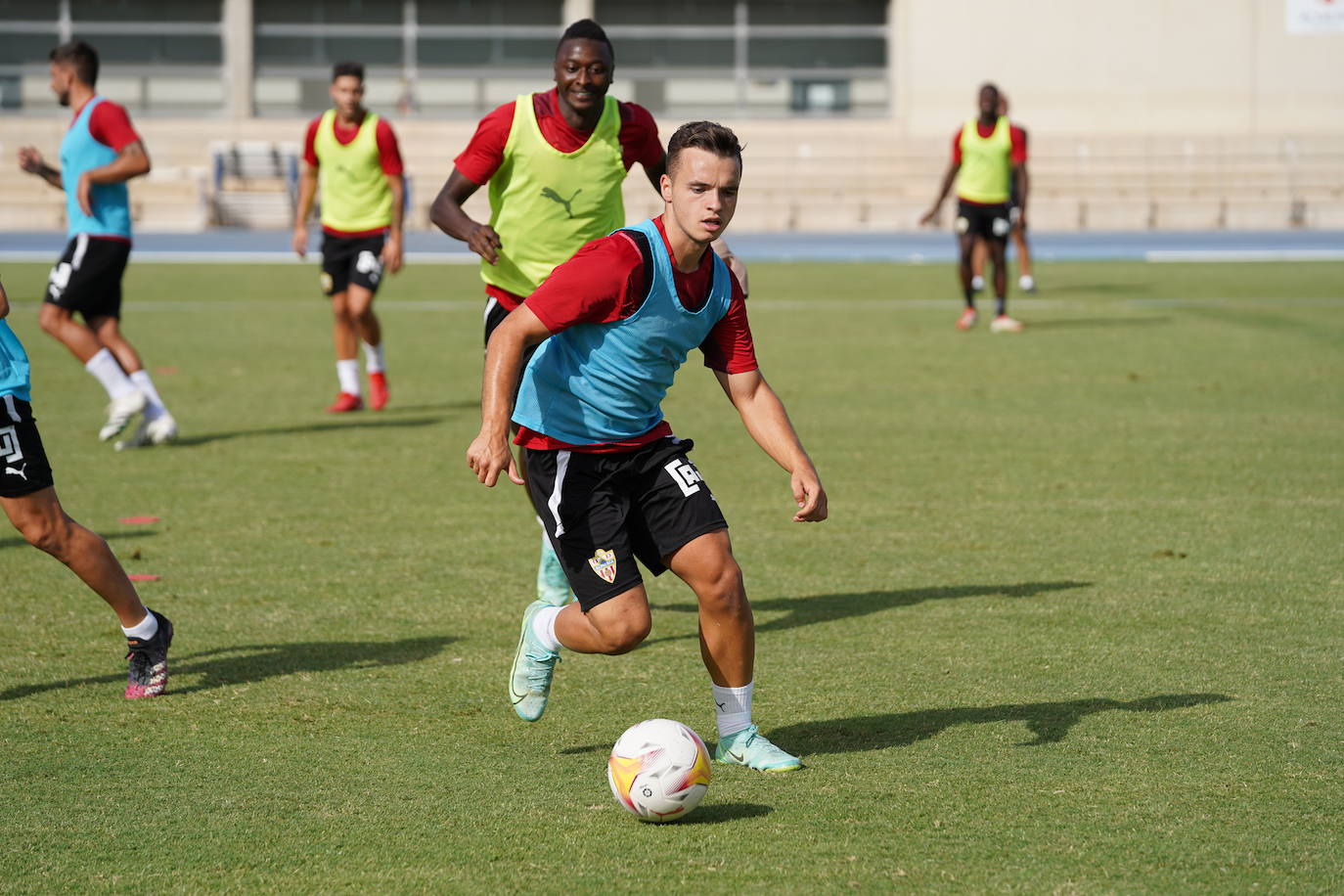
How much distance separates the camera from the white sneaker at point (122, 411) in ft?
33.8

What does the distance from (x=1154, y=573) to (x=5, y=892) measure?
494cm

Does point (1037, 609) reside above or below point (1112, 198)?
below

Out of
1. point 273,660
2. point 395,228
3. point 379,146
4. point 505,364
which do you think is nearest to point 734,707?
point 505,364

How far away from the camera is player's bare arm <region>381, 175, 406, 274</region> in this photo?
1151 cm

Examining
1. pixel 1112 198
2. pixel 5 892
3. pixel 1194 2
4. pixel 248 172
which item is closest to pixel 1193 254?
pixel 1112 198

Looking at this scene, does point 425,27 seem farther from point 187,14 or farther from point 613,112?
point 613,112

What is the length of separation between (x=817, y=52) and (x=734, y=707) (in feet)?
140

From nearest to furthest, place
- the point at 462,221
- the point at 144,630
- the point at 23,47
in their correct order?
the point at 144,630 → the point at 462,221 → the point at 23,47

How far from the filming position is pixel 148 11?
148ft

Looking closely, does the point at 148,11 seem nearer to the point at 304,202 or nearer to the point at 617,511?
the point at 304,202

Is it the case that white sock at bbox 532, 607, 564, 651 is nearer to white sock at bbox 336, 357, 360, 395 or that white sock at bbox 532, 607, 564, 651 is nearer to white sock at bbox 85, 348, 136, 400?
white sock at bbox 85, 348, 136, 400

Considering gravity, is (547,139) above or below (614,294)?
above

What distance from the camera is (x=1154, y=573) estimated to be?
23.2 ft

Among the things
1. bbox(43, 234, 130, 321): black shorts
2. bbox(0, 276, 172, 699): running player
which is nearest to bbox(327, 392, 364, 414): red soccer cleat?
bbox(43, 234, 130, 321): black shorts
